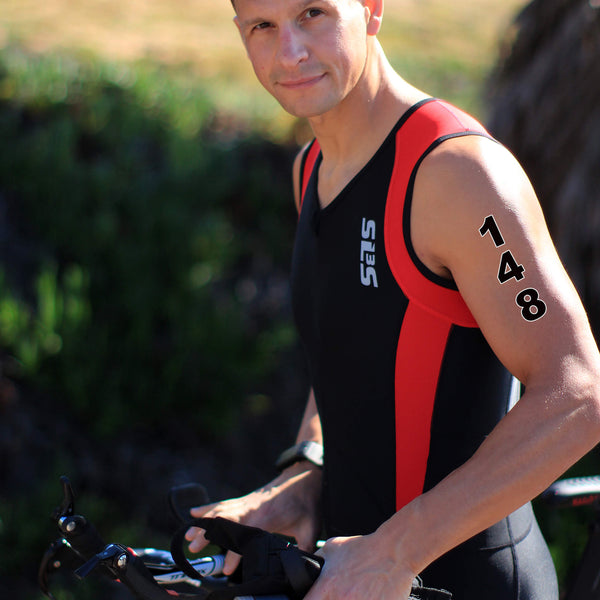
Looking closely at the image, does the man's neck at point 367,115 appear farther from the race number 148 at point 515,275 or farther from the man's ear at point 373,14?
the race number 148 at point 515,275

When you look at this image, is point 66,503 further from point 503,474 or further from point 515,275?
point 515,275

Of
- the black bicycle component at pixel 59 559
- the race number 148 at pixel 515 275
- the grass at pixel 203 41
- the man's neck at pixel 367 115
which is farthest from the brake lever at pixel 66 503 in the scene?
the grass at pixel 203 41

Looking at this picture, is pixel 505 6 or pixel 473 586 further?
pixel 505 6

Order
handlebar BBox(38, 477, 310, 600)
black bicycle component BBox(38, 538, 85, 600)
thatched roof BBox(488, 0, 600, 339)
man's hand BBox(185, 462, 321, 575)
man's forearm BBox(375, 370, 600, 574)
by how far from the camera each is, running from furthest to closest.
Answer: thatched roof BBox(488, 0, 600, 339)
man's hand BBox(185, 462, 321, 575)
black bicycle component BBox(38, 538, 85, 600)
handlebar BBox(38, 477, 310, 600)
man's forearm BBox(375, 370, 600, 574)

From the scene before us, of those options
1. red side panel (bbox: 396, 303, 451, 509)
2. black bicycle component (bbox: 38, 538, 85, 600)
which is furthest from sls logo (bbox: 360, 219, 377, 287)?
black bicycle component (bbox: 38, 538, 85, 600)

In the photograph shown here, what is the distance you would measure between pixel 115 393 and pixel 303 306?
2901 millimetres

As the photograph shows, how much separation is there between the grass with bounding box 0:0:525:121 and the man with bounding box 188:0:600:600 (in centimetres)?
589

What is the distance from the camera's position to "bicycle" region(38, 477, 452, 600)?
4.63 feet

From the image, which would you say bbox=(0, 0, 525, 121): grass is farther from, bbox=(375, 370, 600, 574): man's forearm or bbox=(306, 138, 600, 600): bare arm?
bbox=(375, 370, 600, 574): man's forearm

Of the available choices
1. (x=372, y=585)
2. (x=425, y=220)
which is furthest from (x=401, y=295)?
(x=372, y=585)

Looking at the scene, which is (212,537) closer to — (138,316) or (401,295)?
(401,295)

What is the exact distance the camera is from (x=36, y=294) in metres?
5.00

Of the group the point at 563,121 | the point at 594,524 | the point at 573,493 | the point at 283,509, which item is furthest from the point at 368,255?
the point at 563,121

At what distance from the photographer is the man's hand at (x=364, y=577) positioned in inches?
53.9
